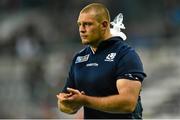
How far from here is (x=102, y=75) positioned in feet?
19.4

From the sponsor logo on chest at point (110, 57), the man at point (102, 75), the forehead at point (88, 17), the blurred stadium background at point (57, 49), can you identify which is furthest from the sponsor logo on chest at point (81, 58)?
the blurred stadium background at point (57, 49)

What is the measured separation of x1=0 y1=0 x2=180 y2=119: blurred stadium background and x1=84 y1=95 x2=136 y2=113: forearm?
6241 millimetres

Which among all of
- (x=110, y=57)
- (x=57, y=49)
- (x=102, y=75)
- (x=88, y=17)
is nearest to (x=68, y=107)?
(x=102, y=75)

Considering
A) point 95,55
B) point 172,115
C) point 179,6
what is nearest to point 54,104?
point 172,115

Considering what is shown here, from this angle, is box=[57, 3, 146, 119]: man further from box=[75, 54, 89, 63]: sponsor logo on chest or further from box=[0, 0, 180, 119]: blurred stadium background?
box=[0, 0, 180, 119]: blurred stadium background

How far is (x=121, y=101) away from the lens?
5574 millimetres

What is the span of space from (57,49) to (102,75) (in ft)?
33.1

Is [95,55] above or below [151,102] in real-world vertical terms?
above

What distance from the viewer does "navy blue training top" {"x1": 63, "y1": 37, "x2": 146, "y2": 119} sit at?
5.79 meters

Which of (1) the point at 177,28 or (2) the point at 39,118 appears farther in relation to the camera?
(1) the point at 177,28

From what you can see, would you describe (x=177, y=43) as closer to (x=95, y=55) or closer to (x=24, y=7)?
(x=24, y=7)

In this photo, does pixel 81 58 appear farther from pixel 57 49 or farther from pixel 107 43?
pixel 57 49

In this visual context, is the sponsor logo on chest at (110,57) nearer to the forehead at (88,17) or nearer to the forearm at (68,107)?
the forehead at (88,17)

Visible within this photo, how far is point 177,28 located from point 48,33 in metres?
3.00
